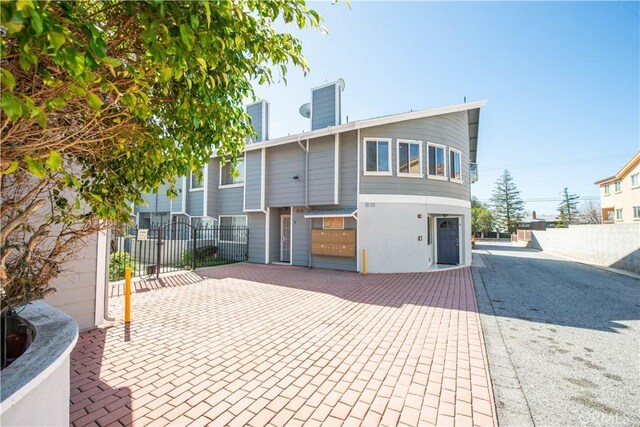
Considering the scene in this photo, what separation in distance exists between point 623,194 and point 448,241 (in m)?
26.9

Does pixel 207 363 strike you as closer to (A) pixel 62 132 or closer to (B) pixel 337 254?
(A) pixel 62 132

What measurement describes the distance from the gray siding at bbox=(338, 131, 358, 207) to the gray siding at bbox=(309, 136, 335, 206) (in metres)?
0.41

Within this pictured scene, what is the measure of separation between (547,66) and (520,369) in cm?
1344

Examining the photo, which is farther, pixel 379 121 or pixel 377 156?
pixel 377 156

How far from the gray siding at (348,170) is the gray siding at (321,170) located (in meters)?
0.41

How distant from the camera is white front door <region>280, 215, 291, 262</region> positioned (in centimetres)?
1384

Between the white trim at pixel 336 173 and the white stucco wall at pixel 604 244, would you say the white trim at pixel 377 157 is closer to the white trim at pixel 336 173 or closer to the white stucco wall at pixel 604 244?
the white trim at pixel 336 173

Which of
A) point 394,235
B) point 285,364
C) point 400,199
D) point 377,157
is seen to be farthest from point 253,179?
point 285,364

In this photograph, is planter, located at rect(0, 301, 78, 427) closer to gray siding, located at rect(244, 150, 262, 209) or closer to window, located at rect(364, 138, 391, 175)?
window, located at rect(364, 138, 391, 175)

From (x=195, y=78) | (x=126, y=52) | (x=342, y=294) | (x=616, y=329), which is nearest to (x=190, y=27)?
(x=195, y=78)

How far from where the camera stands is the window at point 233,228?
1452cm

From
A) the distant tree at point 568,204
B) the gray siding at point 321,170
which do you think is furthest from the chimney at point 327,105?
the distant tree at point 568,204

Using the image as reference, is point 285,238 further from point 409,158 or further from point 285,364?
point 285,364

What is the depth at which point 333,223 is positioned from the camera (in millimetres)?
11789
